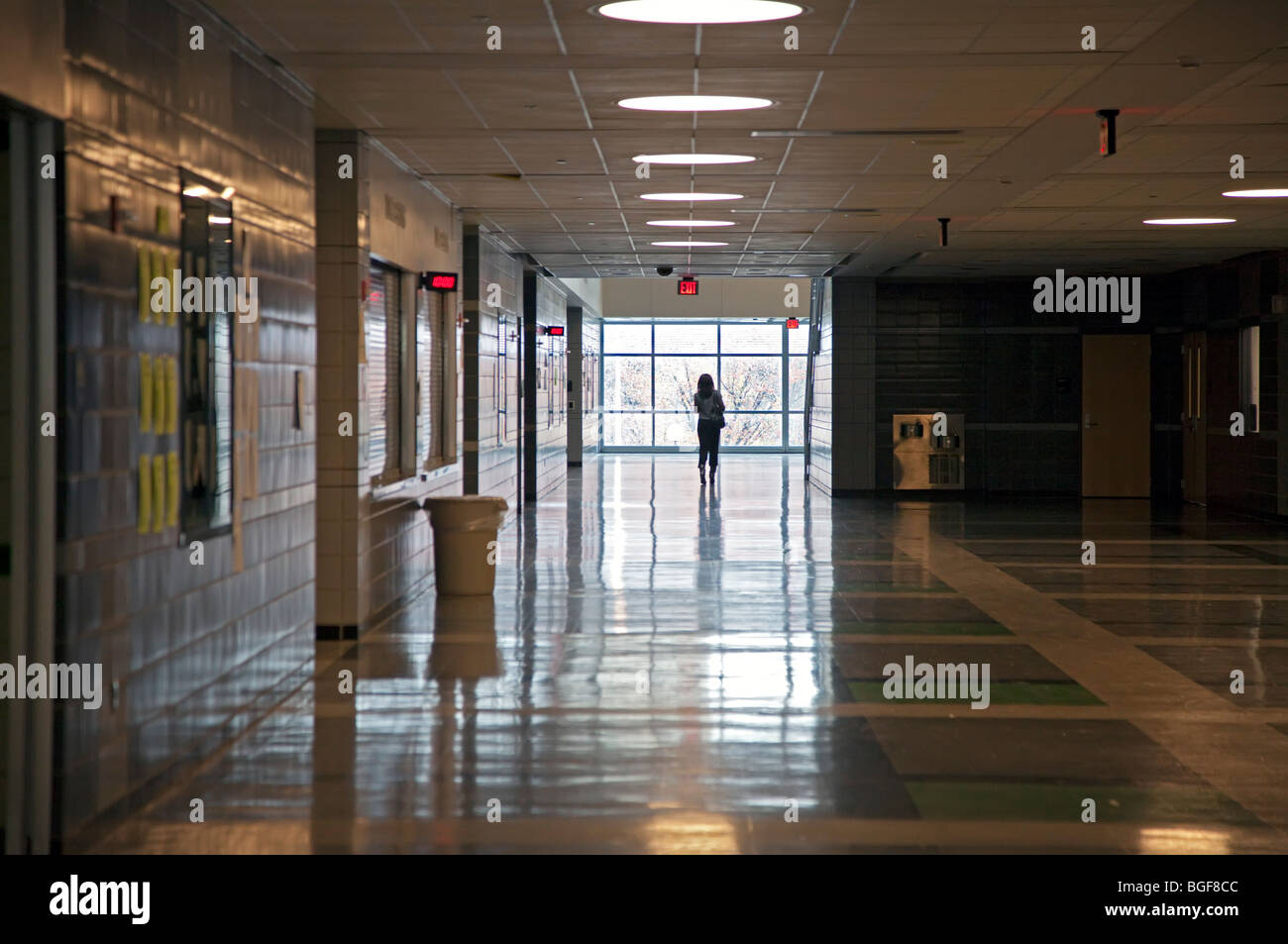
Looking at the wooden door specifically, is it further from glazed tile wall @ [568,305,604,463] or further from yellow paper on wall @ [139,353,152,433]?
yellow paper on wall @ [139,353,152,433]

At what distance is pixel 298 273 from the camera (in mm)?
7027

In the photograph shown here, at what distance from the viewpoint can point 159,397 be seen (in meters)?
5.02

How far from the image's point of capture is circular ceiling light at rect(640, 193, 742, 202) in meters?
11.0

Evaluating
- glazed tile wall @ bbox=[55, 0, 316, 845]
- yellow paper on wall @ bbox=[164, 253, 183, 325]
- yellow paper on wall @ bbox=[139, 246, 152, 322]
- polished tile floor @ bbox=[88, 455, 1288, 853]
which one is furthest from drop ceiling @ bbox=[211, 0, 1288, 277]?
polished tile floor @ bbox=[88, 455, 1288, 853]

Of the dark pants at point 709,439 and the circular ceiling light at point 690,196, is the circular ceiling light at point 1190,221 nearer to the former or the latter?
the circular ceiling light at point 690,196

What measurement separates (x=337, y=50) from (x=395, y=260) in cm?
300

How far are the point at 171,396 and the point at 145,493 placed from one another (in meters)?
0.44

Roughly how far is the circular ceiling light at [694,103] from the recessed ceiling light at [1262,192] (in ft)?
16.4

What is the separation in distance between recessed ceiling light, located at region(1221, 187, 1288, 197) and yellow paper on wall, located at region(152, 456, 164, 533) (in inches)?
338

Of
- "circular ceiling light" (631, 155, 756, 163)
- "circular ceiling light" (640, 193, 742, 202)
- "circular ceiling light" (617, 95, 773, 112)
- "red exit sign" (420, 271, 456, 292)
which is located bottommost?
"red exit sign" (420, 271, 456, 292)

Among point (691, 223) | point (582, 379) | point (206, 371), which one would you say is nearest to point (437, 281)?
point (691, 223)

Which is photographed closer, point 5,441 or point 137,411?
point 5,441

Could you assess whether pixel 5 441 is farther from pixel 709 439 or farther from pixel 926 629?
pixel 709 439
